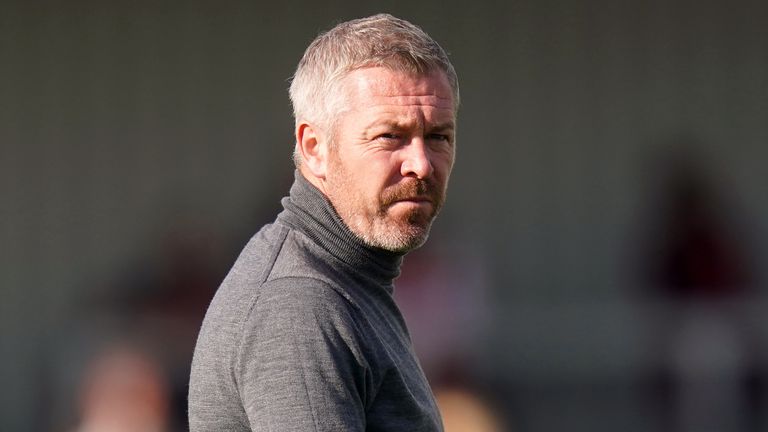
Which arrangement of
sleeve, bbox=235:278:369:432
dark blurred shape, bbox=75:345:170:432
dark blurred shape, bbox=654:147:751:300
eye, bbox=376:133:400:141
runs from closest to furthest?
sleeve, bbox=235:278:369:432 < eye, bbox=376:133:400:141 < dark blurred shape, bbox=75:345:170:432 < dark blurred shape, bbox=654:147:751:300

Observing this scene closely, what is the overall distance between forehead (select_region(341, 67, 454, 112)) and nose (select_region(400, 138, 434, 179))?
0.22 ft

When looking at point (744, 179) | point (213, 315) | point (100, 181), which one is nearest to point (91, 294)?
point (100, 181)

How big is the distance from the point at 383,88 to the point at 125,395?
4204 millimetres

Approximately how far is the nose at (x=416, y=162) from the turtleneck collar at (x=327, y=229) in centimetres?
13

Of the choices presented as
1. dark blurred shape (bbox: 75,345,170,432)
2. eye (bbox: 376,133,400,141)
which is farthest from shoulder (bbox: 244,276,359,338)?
dark blurred shape (bbox: 75,345,170,432)

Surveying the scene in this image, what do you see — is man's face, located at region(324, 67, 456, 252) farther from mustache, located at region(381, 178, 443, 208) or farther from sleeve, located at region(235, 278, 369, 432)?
sleeve, located at region(235, 278, 369, 432)

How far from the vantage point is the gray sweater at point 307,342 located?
2.00 m

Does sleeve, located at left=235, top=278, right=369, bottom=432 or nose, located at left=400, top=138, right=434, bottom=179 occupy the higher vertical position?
nose, located at left=400, top=138, right=434, bottom=179

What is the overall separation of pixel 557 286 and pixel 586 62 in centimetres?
123

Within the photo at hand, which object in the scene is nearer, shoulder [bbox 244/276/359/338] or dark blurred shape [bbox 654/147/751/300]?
shoulder [bbox 244/276/359/338]

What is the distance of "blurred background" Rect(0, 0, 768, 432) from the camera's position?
295 inches

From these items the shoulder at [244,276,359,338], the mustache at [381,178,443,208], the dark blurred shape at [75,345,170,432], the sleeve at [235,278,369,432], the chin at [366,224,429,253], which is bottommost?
the dark blurred shape at [75,345,170,432]

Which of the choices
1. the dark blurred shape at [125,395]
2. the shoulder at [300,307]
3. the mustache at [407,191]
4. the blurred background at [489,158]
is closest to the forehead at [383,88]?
the mustache at [407,191]

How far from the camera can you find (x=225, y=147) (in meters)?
8.02
